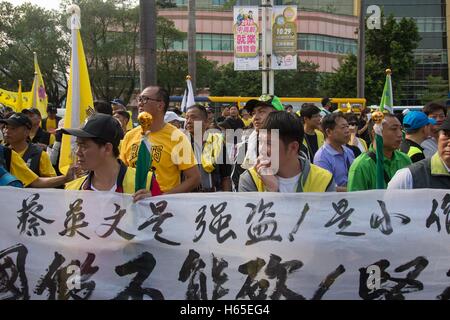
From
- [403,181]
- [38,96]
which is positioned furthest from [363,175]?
[38,96]

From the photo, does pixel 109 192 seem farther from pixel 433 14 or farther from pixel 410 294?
pixel 433 14

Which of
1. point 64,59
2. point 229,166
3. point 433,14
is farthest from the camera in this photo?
point 433,14

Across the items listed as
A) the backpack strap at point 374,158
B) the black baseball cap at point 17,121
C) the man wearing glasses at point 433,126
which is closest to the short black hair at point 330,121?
the man wearing glasses at point 433,126

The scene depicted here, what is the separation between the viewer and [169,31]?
43.3 m

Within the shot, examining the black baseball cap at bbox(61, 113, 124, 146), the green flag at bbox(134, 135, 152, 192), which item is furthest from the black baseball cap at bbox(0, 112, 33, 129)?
the green flag at bbox(134, 135, 152, 192)

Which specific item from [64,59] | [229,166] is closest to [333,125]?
[229,166]

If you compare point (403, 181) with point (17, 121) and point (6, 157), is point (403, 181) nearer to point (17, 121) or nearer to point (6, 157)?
point (6, 157)

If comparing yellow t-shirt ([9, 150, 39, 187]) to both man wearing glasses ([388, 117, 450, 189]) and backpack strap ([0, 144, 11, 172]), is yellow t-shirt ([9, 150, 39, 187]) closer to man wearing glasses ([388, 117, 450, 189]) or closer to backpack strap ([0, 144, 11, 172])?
backpack strap ([0, 144, 11, 172])

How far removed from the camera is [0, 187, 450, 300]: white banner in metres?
3.04

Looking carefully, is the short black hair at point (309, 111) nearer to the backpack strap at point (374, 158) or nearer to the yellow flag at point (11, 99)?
the backpack strap at point (374, 158)

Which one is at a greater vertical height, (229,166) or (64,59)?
(64,59)

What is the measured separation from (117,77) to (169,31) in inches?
209

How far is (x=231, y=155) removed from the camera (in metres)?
5.81

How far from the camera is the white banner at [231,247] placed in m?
3.04
